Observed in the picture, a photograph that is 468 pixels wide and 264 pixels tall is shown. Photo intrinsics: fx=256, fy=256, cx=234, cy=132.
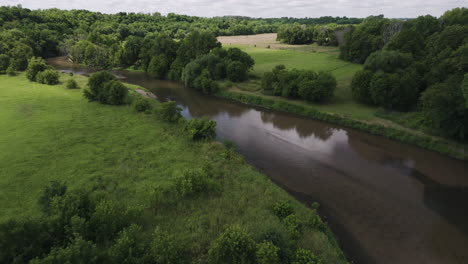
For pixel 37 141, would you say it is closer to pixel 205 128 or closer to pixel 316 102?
pixel 205 128

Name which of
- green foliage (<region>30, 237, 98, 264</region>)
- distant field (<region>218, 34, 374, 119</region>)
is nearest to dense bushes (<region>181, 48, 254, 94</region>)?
distant field (<region>218, 34, 374, 119</region>)

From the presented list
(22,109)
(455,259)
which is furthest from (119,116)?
(455,259)

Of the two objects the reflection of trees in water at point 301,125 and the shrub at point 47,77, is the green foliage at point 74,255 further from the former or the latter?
the shrub at point 47,77

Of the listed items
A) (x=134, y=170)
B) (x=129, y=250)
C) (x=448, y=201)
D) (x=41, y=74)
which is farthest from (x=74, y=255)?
(x=41, y=74)

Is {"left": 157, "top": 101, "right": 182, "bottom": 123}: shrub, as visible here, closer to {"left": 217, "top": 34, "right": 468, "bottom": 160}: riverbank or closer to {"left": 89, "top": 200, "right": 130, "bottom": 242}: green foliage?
{"left": 217, "top": 34, "right": 468, "bottom": 160}: riverbank

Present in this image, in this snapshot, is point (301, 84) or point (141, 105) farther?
point (301, 84)

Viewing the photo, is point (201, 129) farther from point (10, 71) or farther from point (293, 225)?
point (10, 71)

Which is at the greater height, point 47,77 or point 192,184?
point 47,77
